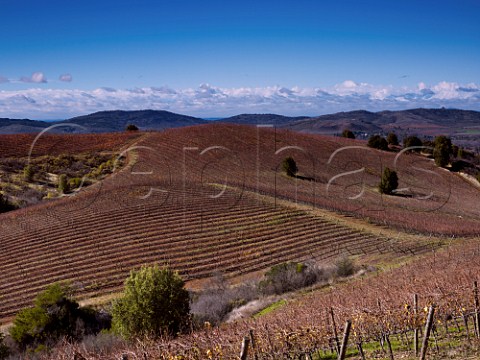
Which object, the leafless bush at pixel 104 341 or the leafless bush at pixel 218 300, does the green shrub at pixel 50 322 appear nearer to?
the leafless bush at pixel 104 341

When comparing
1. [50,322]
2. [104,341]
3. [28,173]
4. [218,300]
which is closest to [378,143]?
[28,173]

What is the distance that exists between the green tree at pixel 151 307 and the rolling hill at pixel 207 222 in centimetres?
895

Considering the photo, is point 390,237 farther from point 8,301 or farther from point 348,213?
point 8,301

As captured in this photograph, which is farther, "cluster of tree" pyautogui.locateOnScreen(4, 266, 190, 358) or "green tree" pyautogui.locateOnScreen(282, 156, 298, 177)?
"green tree" pyautogui.locateOnScreen(282, 156, 298, 177)

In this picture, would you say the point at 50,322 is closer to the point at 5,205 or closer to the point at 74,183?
the point at 5,205

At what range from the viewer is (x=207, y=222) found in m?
37.6

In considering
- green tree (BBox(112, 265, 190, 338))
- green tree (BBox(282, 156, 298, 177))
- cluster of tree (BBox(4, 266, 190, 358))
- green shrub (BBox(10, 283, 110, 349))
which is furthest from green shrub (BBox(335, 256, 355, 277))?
green tree (BBox(282, 156, 298, 177))

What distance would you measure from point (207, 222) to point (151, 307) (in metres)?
19.5

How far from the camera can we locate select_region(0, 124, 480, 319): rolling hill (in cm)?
3028

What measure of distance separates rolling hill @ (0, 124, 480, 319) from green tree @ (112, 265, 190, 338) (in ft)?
29.4

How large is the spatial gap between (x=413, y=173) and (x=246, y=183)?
30.7 m

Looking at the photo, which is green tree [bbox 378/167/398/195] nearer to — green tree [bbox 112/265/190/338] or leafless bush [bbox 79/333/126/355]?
green tree [bbox 112/265/190/338]

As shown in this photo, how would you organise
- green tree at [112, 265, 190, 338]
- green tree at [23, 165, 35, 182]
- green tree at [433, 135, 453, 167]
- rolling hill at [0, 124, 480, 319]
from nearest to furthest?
green tree at [112, 265, 190, 338]
rolling hill at [0, 124, 480, 319]
green tree at [23, 165, 35, 182]
green tree at [433, 135, 453, 167]

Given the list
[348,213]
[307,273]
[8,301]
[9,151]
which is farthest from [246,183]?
[9,151]
